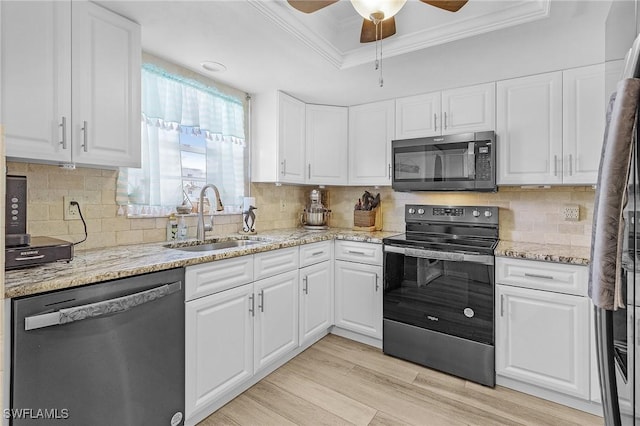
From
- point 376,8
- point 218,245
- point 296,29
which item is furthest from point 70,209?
point 376,8

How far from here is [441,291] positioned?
7.60ft

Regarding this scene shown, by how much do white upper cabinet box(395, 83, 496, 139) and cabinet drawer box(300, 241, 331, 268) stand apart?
1.17 m

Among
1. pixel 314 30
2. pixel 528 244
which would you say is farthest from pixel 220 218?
pixel 528 244

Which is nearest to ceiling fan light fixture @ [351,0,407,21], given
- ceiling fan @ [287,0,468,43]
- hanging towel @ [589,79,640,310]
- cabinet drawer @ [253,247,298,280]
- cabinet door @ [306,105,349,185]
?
ceiling fan @ [287,0,468,43]

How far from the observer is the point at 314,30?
1965 mm

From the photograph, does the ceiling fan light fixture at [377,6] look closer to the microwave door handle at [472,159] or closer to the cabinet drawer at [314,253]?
the microwave door handle at [472,159]

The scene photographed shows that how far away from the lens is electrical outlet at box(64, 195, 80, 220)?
5.85 ft

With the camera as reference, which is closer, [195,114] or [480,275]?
[480,275]

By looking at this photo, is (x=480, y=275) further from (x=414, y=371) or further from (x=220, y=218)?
(x=220, y=218)

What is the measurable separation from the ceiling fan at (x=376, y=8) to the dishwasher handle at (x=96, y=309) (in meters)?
1.44

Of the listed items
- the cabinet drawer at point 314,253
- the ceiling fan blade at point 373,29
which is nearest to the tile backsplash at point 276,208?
the cabinet drawer at point 314,253

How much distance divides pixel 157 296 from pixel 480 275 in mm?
1925

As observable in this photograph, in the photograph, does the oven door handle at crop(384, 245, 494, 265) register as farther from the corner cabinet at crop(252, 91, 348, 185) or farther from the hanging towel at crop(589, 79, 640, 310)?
the hanging towel at crop(589, 79, 640, 310)

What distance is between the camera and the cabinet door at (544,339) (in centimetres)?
193
